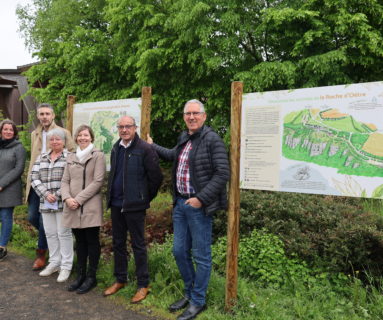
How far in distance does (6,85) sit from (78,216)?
680 inches

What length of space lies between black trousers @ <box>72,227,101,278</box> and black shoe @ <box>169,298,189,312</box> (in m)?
1.19

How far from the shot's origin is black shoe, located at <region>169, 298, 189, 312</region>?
144 inches

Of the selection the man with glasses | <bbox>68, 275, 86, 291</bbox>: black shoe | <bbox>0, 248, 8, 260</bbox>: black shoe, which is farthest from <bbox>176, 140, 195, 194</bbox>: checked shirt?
<bbox>0, 248, 8, 260</bbox>: black shoe

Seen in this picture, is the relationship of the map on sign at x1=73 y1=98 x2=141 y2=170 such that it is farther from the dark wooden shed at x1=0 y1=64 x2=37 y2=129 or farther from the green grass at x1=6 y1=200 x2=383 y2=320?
the dark wooden shed at x1=0 y1=64 x2=37 y2=129

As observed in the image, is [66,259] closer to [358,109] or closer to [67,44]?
[358,109]

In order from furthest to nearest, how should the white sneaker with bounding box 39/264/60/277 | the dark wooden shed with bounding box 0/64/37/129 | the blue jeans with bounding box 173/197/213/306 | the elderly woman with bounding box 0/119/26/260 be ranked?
1. the dark wooden shed with bounding box 0/64/37/129
2. the elderly woman with bounding box 0/119/26/260
3. the white sneaker with bounding box 39/264/60/277
4. the blue jeans with bounding box 173/197/213/306

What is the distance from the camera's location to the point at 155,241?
5602mm

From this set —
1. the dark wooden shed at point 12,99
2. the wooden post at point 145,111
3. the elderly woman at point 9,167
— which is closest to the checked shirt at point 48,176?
the elderly woman at point 9,167

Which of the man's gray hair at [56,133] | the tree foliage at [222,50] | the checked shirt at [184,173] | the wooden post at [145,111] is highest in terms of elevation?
the tree foliage at [222,50]

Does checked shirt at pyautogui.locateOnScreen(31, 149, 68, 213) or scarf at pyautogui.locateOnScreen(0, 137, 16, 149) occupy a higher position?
scarf at pyautogui.locateOnScreen(0, 137, 16, 149)

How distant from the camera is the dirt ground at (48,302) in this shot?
12.0 feet

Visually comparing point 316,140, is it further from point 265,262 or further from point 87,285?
point 87,285

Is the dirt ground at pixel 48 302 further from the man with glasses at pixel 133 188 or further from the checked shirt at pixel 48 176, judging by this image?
the checked shirt at pixel 48 176

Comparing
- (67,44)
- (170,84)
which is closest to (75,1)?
(67,44)
